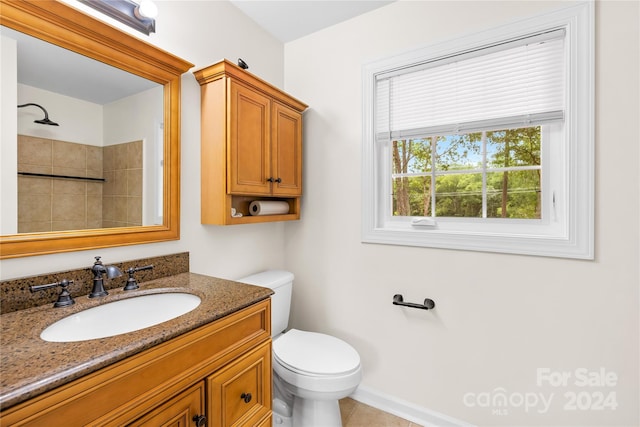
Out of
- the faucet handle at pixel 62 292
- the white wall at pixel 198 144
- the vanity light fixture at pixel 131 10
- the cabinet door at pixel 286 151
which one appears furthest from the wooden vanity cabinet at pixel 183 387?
the vanity light fixture at pixel 131 10

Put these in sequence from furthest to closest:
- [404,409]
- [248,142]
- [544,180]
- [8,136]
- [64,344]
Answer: [404,409], [248,142], [544,180], [8,136], [64,344]

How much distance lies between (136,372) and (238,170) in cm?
99

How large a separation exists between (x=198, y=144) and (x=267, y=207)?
0.50 metres

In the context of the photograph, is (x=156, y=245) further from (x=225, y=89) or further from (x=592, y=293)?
(x=592, y=293)

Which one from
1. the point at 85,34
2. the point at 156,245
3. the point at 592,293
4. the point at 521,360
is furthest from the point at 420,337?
the point at 85,34

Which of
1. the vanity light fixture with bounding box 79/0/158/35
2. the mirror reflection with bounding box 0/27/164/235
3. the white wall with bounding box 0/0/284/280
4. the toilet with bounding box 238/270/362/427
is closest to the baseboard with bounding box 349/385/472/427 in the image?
the toilet with bounding box 238/270/362/427

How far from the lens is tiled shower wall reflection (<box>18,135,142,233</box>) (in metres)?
1.03

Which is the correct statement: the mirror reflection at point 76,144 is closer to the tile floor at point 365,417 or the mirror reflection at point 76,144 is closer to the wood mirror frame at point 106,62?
the wood mirror frame at point 106,62

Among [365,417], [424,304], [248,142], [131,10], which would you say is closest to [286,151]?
[248,142]

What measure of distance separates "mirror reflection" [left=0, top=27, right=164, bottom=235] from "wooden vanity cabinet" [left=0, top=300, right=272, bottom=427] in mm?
663

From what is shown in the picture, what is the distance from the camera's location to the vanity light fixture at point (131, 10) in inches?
47.0

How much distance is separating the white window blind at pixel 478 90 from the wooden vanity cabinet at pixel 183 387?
1.31 m

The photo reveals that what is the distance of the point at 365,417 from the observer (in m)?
1.73

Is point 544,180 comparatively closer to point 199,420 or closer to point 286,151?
point 286,151
